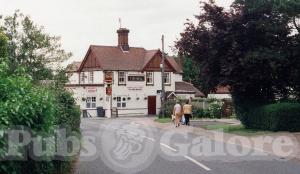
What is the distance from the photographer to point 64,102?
15.3m

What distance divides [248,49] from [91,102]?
3651 centimetres

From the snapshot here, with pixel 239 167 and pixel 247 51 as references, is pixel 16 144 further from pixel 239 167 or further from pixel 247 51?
pixel 247 51

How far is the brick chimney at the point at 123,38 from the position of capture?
65312mm

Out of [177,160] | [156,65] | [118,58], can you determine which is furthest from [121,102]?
[177,160]

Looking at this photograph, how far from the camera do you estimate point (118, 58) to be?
63344 millimetres

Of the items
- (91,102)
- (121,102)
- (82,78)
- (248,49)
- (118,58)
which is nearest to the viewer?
(248,49)

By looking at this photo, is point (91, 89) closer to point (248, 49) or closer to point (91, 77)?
point (91, 77)

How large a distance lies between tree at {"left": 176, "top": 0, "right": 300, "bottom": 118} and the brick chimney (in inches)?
1436

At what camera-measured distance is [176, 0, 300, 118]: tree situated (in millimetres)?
26250

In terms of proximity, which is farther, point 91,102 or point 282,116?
point 91,102

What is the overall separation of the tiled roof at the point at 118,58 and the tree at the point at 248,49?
33053mm

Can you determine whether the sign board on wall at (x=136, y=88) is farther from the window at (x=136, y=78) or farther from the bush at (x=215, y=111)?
the bush at (x=215, y=111)

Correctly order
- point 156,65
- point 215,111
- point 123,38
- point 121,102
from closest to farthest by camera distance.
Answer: point 215,111 → point 121,102 → point 156,65 → point 123,38

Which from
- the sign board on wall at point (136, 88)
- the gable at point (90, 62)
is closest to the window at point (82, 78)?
→ the gable at point (90, 62)
